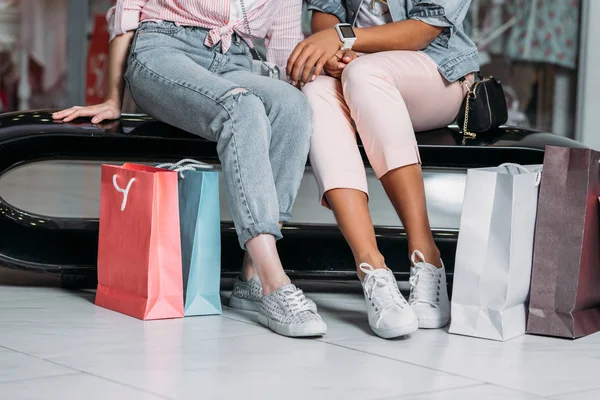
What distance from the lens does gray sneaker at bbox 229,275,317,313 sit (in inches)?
93.7

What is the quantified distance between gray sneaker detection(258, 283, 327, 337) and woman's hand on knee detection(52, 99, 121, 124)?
0.75 metres

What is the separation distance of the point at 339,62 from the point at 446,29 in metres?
0.35

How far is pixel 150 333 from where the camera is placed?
6.79 feet

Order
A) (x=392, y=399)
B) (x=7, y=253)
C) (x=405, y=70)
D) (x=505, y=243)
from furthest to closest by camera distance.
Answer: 1. (x=7, y=253)
2. (x=405, y=70)
3. (x=505, y=243)
4. (x=392, y=399)

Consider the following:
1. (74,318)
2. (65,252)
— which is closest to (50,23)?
(65,252)

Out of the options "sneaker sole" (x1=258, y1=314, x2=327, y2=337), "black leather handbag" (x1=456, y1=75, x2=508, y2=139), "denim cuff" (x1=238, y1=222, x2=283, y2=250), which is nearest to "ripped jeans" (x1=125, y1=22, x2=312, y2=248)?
"denim cuff" (x1=238, y1=222, x2=283, y2=250)

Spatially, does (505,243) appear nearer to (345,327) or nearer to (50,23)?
(345,327)

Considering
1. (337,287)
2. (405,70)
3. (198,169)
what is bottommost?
(337,287)

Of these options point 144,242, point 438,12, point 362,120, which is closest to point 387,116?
point 362,120

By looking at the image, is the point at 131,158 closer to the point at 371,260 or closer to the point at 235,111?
the point at 235,111

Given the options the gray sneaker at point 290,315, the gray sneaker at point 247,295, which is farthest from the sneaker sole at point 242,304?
the gray sneaker at point 290,315

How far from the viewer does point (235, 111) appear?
216 cm

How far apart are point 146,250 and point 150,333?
0.69 ft

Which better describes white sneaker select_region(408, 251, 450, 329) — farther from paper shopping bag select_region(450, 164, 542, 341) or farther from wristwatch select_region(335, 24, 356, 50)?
wristwatch select_region(335, 24, 356, 50)
